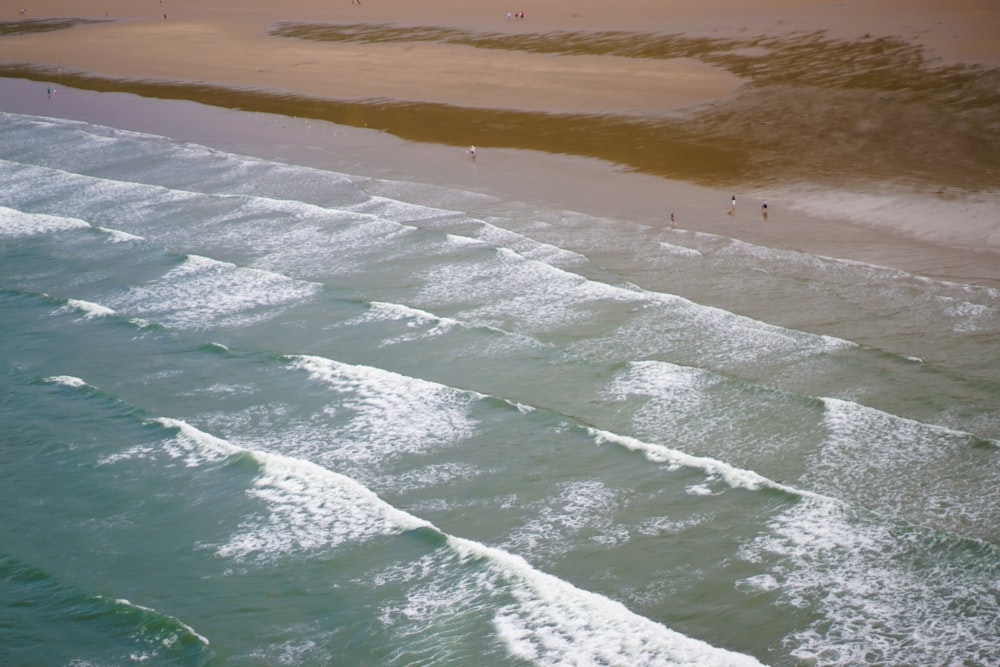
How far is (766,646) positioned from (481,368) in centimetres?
760

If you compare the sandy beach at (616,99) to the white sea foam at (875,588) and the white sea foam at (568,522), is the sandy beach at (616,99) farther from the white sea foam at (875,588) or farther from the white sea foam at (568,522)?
the white sea foam at (568,522)

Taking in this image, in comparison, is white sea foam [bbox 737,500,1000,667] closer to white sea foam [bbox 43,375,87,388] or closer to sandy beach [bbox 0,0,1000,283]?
sandy beach [bbox 0,0,1000,283]

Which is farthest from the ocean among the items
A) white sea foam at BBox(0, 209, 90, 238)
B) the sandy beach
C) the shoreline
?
the sandy beach

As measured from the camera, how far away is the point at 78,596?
11.6 metres

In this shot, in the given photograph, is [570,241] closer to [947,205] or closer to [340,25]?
[947,205]

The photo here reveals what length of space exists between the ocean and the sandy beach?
2919 millimetres

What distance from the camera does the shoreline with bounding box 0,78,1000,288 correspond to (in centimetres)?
2103

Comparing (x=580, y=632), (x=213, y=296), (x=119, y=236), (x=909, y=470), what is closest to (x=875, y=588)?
(x=909, y=470)

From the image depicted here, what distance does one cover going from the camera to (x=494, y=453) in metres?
14.2

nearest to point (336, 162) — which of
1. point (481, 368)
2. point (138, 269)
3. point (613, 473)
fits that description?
point (138, 269)

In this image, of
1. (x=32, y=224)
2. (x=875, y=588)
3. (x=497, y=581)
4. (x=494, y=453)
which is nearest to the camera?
(x=875, y=588)

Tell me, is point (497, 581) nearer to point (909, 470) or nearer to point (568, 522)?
point (568, 522)

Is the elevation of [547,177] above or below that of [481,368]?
above

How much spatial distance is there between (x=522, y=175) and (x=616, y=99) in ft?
22.8
